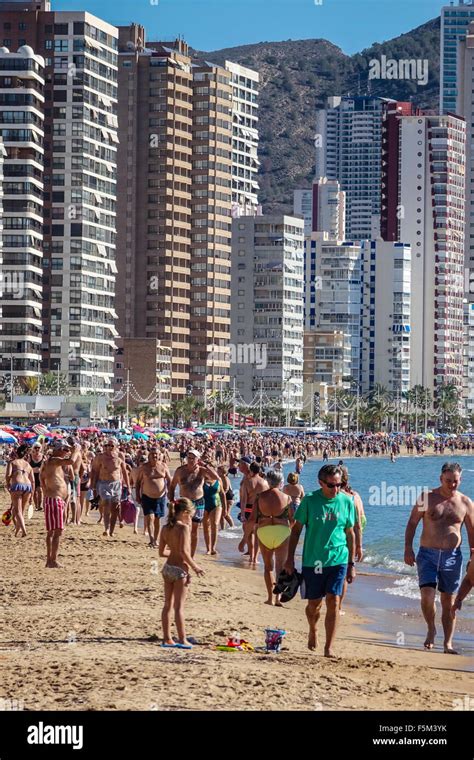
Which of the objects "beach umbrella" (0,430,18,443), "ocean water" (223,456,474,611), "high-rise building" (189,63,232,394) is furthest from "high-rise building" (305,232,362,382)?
"beach umbrella" (0,430,18,443)

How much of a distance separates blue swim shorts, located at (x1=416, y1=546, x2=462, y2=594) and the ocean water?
22.7 ft

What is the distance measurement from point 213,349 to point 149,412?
20475 millimetres

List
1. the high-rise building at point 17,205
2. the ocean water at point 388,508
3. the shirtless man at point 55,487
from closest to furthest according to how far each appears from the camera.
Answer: the shirtless man at point 55,487 < the ocean water at point 388,508 < the high-rise building at point 17,205

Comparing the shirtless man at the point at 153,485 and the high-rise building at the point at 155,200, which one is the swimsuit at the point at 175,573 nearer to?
the shirtless man at the point at 153,485

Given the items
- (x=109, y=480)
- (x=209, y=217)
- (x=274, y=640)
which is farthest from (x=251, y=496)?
(x=209, y=217)

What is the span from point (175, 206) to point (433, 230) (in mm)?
60618

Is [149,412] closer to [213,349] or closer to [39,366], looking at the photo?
[39,366]

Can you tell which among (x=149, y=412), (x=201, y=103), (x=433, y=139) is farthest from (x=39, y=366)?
(x=433, y=139)

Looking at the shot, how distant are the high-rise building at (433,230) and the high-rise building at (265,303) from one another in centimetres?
3879

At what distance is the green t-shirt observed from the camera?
12.7 meters

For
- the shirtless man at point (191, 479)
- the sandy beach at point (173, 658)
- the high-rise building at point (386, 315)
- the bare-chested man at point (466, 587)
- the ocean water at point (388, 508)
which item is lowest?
the ocean water at point (388, 508)

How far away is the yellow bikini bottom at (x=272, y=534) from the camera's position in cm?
1708

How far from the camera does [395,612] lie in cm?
2009

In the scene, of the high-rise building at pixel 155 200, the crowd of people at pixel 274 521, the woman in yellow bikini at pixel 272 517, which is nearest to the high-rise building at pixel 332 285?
the high-rise building at pixel 155 200
